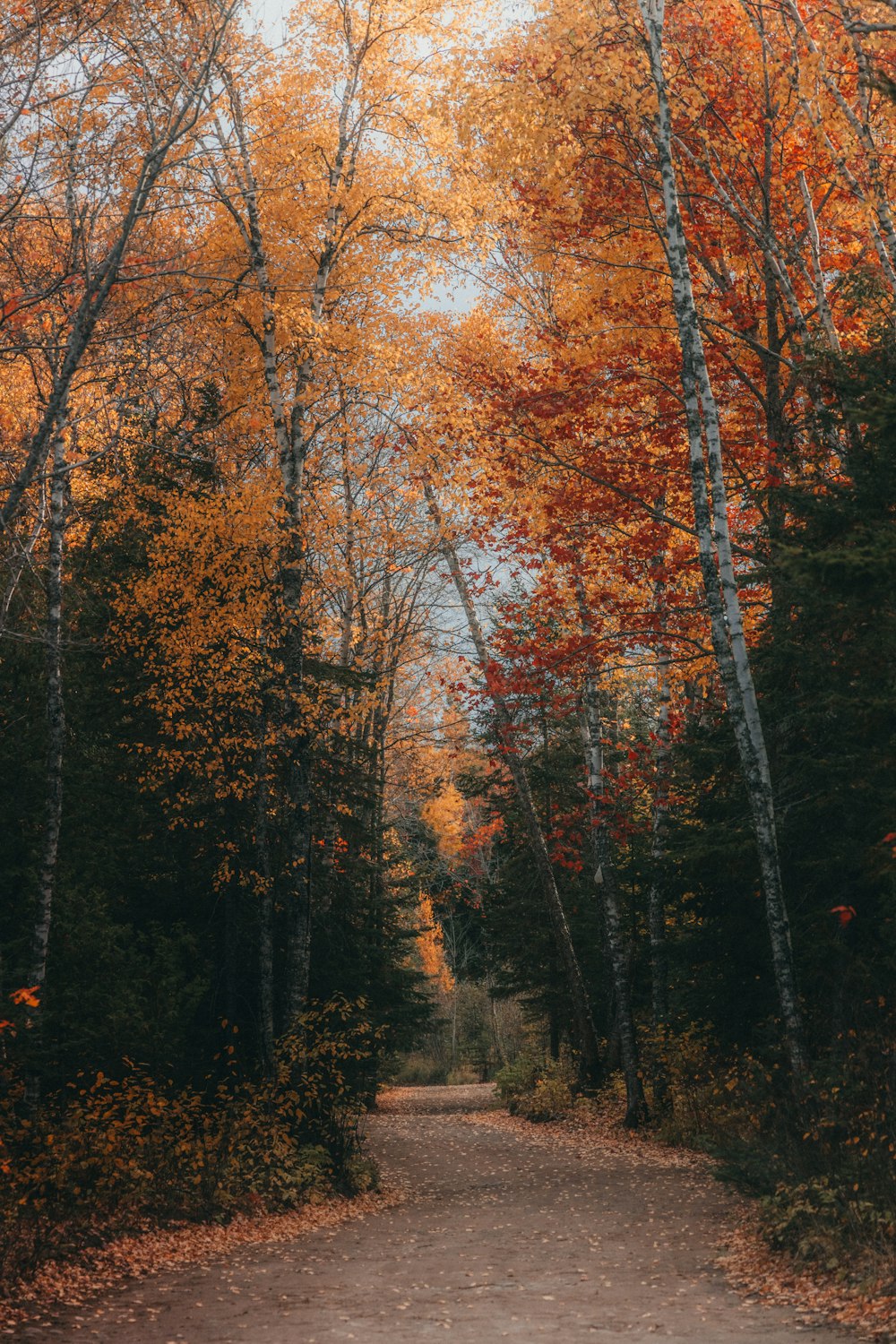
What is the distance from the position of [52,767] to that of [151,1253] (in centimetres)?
387

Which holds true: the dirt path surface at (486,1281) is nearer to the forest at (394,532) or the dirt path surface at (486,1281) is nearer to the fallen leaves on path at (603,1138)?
the forest at (394,532)

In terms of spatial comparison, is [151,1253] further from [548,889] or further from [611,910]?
[548,889]

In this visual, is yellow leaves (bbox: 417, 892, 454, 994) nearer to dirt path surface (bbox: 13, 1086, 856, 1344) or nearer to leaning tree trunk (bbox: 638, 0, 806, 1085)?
dirt path surface (bbox: 13, 1086, 856, 1344)

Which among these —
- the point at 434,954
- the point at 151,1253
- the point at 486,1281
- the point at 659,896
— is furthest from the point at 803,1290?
the point at 434,954

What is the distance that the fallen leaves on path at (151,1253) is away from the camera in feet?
22.4

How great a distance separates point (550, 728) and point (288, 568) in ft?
39.5

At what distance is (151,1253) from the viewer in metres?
8.30

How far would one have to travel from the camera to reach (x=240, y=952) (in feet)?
43.2

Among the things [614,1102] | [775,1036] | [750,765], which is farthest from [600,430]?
[614,1102]

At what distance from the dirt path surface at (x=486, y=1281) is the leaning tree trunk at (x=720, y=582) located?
2162 mm

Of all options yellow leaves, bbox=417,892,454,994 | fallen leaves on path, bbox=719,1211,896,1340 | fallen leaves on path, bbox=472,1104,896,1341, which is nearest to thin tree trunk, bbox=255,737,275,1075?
fallen leaves on path, bbox=472,1104,896,1341

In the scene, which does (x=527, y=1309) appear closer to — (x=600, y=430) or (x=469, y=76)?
(x=600, y=430)

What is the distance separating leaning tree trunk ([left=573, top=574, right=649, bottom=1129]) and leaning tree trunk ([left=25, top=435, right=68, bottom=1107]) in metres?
7.42

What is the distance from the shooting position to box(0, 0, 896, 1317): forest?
26.8 feet
